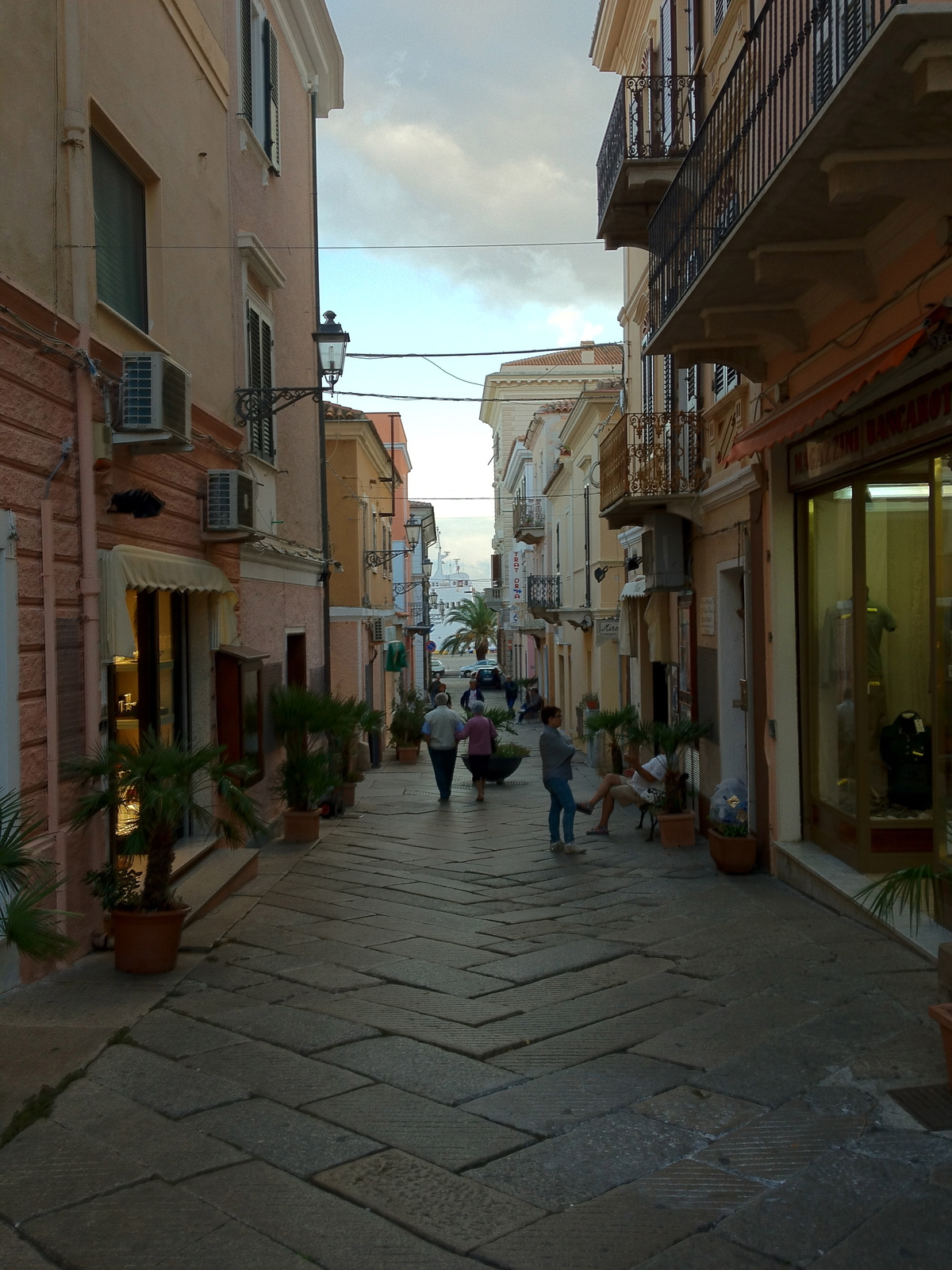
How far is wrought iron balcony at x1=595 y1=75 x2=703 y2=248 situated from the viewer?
38.9 feet

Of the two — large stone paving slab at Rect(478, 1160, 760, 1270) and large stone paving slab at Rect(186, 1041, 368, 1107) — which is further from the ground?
large stone paving slab at Rect(478, 1160, 760, 1270)

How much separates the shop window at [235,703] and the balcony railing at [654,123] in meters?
6.33

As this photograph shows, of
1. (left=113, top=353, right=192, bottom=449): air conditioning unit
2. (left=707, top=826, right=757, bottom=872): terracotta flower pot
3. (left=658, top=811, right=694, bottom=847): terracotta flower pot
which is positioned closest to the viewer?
(left=113, top=353, right=192, bottom=449): air conditioning unit

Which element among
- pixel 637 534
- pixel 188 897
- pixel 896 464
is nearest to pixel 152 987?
pixel 188 897

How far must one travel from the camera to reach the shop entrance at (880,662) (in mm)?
6609

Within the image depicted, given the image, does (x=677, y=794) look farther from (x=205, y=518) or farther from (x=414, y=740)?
(x=414, y=740)

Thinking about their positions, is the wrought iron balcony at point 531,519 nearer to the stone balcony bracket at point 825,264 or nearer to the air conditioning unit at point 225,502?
the air conditioning unit at point 225,502

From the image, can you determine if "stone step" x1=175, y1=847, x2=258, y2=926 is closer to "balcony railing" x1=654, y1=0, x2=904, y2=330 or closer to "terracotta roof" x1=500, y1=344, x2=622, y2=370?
"balcony railing" x1=654, y1=0, x2=904, y2=330

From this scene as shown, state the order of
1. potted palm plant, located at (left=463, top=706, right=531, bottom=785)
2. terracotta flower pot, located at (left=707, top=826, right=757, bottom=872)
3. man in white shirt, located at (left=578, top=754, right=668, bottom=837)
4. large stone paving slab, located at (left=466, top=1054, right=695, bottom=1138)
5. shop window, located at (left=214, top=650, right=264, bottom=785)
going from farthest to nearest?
potted palm plant, located at (left=463, top=706, right=531, bottom=785) → man in white shirt, located at (left=578, top=754, right=668, bottom=837) → shop window, located at (left=214, top=650, right=264, bottom=785) → terracotta flower pot, located at (left=707, top=826, right=757, bottom=872) → large stone paving slab, located at (left=466, top=1054, right=695, bottom=1138)

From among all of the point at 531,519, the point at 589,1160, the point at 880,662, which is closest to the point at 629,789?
the point at 880,662

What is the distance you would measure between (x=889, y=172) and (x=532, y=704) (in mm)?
30722

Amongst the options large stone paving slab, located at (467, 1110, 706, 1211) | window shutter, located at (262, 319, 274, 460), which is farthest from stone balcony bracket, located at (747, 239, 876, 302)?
window shutter, located at (262, 319, 274, 460)

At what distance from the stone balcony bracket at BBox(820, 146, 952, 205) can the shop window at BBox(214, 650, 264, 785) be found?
6628mm

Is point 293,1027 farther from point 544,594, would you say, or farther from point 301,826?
point 544,594
